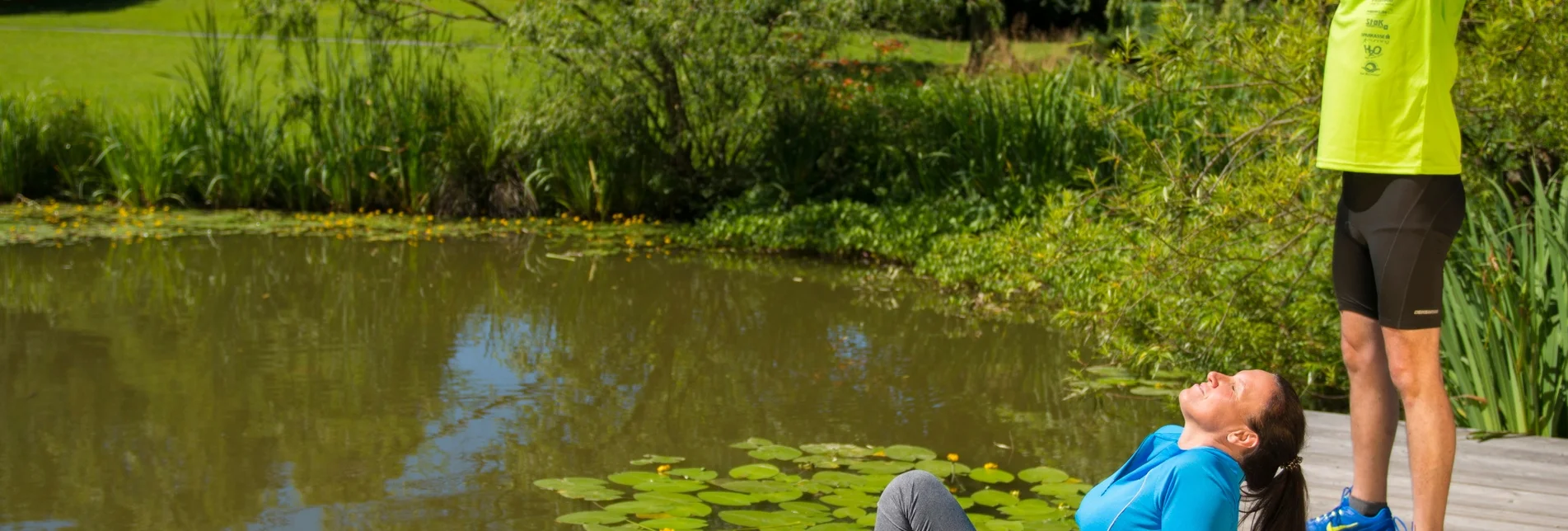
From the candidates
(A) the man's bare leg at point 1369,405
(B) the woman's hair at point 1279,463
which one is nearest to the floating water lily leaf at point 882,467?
(A) the man's bare leg at point 1369,405

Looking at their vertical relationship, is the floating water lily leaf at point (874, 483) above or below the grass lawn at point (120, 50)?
below

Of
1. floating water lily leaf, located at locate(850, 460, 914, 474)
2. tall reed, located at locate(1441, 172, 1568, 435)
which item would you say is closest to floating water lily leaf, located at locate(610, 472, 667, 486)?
floating water lily leaf, located at locate(850, 460, 914, 474)

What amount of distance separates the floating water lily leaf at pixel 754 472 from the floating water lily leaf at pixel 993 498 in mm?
634

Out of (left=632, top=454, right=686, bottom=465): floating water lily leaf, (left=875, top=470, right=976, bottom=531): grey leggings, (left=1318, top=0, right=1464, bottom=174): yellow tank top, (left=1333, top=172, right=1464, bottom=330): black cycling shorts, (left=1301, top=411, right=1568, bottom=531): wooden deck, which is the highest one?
(left=1318, top=0, right=1464, bottom=174): yellow tank top

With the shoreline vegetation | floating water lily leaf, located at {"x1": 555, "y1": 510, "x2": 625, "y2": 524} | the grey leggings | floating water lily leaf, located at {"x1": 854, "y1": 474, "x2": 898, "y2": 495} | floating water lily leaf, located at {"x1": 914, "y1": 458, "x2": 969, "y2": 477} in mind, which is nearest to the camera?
the grey leggings

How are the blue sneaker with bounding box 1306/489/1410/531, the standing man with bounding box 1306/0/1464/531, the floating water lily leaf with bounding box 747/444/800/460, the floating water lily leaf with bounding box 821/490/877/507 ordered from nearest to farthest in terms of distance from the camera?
1. the blue sneaker with bounding box 1306/489/1410/531
2. the standing man with bounding box 1306/0/1464/531
3. the floating water lily leaf with bounding box 821/490/877/507
4. the floating water lily leaf with bounding box 747/444/800/460

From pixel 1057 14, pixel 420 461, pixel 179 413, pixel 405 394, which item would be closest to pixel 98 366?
pixel 179 413

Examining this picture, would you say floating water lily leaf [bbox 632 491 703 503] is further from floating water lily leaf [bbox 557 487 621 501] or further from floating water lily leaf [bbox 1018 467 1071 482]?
floating water lily leaf [bbox 1018 467 1071 482]

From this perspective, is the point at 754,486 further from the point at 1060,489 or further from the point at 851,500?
the point at 1060,489

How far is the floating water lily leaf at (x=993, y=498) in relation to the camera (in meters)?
4.14

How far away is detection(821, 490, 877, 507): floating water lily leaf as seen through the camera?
4.04 meters

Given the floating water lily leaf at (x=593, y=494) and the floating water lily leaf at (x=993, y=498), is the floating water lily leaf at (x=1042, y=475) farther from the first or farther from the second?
the floating water lily leaf at (x=593, y=494)

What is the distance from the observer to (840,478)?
432 cm

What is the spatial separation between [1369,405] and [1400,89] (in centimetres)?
68
